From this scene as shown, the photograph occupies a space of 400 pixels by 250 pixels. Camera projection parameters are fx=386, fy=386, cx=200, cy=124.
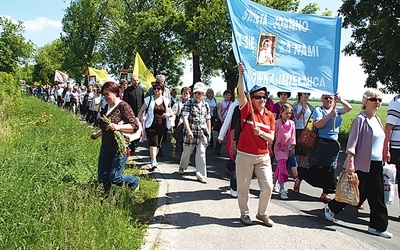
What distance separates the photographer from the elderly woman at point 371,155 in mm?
5043

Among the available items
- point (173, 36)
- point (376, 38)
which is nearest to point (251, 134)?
point (376, 38)

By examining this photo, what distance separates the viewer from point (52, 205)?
4.38 m

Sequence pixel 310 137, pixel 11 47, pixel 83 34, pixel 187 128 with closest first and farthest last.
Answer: pixel 310 137
pixel 187 128
pixel 11 47
pixel 83 34

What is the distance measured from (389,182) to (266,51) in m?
2.59

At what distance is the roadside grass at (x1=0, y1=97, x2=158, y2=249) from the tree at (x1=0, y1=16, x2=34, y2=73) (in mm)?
23340

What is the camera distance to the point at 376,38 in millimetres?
14961

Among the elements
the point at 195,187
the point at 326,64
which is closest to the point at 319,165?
the point at 326,64

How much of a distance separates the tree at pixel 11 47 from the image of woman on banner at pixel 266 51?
27.4m

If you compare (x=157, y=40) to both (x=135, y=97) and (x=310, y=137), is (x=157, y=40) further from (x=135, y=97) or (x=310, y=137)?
(x=310, y=137)

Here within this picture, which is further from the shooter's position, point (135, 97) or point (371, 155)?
point (135, 97)

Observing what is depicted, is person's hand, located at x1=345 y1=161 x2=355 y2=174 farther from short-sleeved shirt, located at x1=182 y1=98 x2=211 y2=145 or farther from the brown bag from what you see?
short-sleeved shirt, located at x1=182 y1=98 x2=211 y2=145

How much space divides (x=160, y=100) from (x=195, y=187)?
2.18m

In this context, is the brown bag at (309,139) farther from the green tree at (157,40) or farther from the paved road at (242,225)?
the green tree at (157,40)

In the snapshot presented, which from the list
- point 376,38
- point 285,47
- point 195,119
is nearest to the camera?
point 285,47
